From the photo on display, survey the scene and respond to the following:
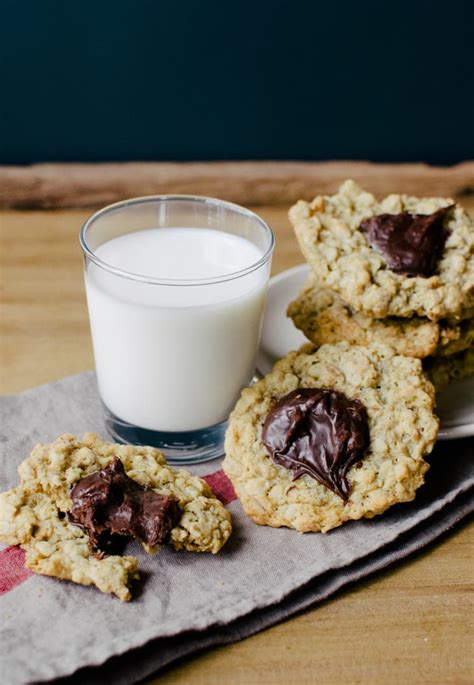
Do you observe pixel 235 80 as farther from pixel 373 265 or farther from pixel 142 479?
pixel 142 479

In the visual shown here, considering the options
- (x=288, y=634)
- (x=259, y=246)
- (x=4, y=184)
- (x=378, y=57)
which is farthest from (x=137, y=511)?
(x=378, y=57)

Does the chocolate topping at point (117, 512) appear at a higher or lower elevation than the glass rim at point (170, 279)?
lower

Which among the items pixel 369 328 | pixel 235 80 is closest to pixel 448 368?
pixel 369 328

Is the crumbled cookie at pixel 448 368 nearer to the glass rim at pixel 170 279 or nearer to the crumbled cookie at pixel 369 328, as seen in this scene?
the crumbled cookie at pixel 369 328

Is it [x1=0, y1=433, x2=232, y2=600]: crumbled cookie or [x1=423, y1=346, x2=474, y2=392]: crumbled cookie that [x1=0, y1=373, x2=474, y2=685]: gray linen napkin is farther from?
[x1=423, y1=346, x2=474, y2=392]: crumbled cookie

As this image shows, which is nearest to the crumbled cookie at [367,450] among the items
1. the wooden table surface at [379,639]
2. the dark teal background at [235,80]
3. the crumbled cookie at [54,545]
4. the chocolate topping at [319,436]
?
the chocolate topping at [319,436]

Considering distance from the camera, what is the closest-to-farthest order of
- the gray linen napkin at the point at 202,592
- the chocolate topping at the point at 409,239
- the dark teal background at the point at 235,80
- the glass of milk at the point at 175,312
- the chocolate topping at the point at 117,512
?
the gray linen napkin at the point at 202,592 < the chocolate topping at the point at 117,512 < the glass of milk at the point at 175,312 < the chocolate topping at the point at 409,239 < the dark teal background at the point at 235,80

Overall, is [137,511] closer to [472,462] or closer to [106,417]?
[106,417]
